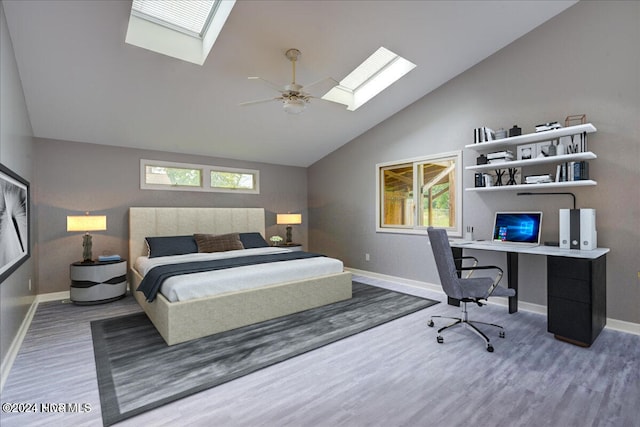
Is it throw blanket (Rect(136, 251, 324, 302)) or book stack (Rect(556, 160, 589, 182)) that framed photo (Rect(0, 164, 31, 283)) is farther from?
book stack (Rect(556, 160, 589, 182))

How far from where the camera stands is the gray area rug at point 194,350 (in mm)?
2031

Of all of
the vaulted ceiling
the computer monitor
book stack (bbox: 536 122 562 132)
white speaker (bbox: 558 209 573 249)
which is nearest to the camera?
the vaulted ceiling

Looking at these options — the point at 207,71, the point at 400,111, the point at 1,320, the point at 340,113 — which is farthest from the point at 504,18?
the point at 1,320

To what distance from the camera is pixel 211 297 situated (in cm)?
300

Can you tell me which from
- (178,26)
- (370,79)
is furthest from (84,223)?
(370,79)

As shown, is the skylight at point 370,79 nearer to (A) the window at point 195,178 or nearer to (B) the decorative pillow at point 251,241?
(A) the window at point 195,178

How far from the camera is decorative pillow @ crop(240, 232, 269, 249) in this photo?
523 cm

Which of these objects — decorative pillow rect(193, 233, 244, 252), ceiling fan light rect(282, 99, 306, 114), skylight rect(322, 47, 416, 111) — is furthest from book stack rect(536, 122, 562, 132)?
decorative pillow rect(193, 233, 244, 252)

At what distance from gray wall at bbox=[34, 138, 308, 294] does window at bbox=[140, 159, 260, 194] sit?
0.29 ft

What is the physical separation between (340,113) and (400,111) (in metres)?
1.00

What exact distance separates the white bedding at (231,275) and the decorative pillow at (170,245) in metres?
0.16

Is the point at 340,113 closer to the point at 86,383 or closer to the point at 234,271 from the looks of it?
the point at 234,271

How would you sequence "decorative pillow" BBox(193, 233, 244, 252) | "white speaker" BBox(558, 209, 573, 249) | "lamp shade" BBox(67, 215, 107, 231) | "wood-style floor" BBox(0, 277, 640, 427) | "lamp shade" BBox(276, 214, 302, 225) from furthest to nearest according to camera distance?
"lamp shade" BBox(276, 214, 302, 225)
"decorative pillow" BBox(193, 233, 244, 252)
"lamp shade" BBox(67, 215, 107, 231)
"white speaker" BBox(558, 209, 573, 249)
"wood-style floor" BBox(0, 277, 640, 427)

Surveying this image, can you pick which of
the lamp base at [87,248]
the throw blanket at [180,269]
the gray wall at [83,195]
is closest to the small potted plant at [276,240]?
the gray wall at [83,195]
